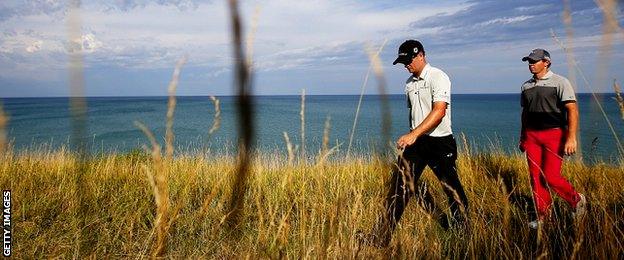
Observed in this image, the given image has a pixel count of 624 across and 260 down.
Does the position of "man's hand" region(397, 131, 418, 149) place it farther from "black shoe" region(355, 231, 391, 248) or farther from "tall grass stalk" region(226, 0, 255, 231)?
"tall grass stalk" region(226, 0, 255, 231)

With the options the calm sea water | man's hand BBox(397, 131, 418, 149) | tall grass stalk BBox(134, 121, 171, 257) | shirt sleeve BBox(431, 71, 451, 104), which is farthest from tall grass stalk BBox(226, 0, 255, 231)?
shirt sleeve BBox(431, 71, 451, 104)

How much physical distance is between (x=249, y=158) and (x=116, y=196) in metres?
3.89

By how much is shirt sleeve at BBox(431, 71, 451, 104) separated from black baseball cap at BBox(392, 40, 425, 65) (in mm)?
250

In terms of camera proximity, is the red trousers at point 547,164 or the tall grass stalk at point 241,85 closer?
the tall grass stalk at point 241,85

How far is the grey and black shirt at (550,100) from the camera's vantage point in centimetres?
396

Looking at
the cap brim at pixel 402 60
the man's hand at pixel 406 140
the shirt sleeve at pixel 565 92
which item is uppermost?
the cap brim at pixel 402 60

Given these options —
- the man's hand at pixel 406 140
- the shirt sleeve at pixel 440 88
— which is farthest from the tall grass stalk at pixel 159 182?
the shirt sleeve at pixel 440 88

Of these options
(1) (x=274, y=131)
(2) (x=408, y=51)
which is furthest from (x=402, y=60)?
(1) (x=274, y=131)

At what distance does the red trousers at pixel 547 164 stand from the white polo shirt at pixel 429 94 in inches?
31.4

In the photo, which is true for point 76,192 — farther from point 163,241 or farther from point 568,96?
point 568,96

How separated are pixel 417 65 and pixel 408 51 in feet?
0.46

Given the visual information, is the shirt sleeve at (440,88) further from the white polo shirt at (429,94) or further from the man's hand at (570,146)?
the man's hand at (570,146)

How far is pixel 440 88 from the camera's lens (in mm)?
3572

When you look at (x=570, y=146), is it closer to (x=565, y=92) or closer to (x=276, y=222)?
(x=565, y=92)
